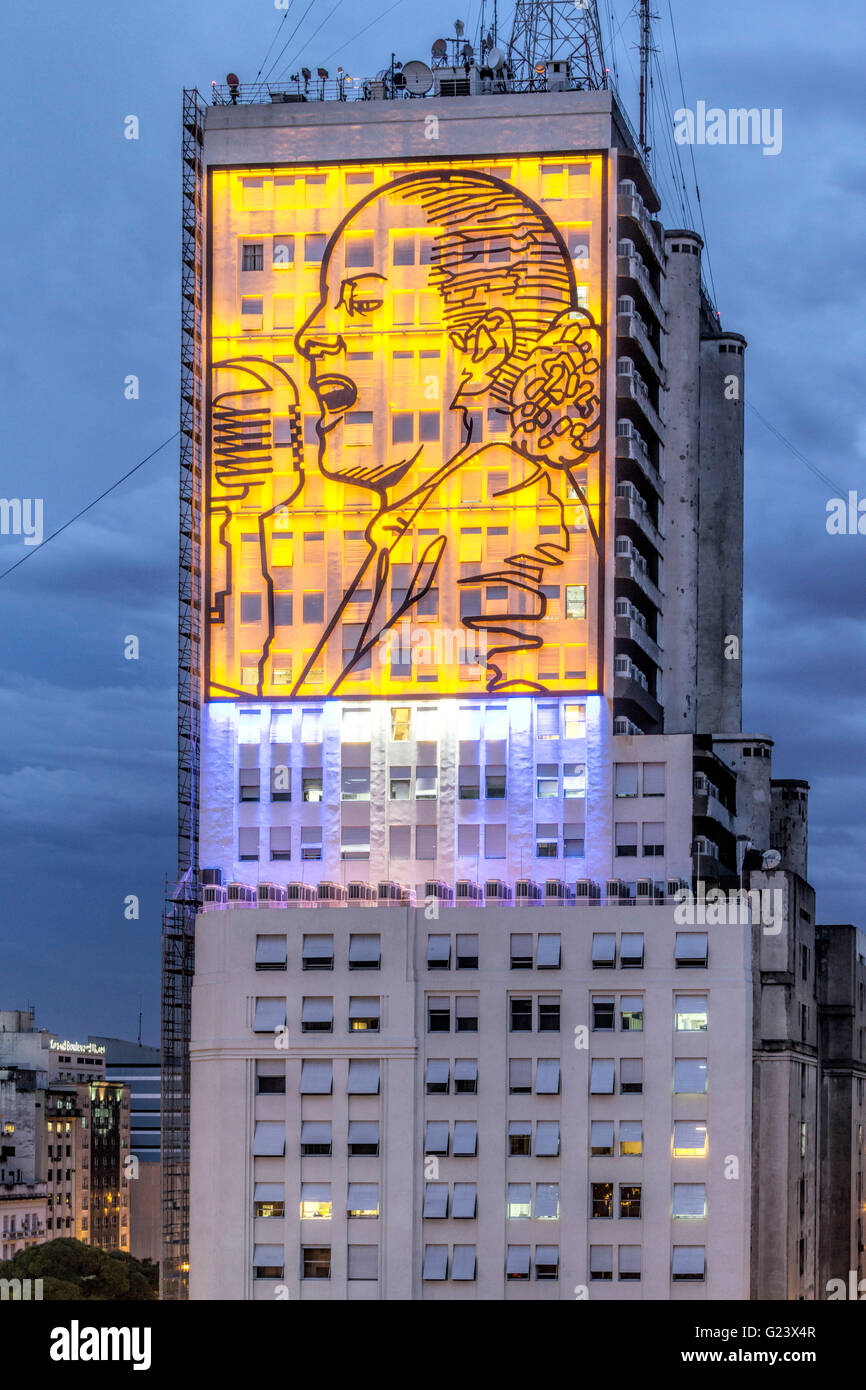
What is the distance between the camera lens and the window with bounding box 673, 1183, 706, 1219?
397 feet

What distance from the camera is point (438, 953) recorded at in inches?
4953

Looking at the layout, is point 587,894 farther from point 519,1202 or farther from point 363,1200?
point 363,1200

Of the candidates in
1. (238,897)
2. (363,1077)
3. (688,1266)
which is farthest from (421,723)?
(688,1266)

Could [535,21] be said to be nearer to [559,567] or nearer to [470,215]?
[470,215]

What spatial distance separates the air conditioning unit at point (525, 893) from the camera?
128 meters

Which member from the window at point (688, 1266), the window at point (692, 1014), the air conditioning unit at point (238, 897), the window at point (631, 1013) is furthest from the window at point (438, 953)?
the window at point (688, 1266)

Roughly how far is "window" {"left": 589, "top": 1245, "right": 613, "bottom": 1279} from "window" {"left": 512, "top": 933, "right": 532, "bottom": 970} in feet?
51.4

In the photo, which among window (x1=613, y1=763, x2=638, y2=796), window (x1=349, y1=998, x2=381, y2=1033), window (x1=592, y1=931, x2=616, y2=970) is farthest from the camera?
window (x1=613, y1=763, x2=638, y2=796)

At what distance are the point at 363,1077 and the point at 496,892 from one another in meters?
12.9

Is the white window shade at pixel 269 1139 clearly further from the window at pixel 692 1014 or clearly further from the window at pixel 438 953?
the window at pixel 692 1014

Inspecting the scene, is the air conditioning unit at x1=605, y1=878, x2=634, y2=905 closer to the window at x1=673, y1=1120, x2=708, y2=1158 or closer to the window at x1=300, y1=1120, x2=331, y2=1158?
the window at x1=673, y1=1120, x2=708, y2=1158

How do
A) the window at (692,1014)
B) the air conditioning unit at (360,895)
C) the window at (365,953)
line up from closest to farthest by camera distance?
the window at (692,1014)
the window at (365,953)
the air conditioning unit at (360,895)

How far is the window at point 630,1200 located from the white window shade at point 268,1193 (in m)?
18.5

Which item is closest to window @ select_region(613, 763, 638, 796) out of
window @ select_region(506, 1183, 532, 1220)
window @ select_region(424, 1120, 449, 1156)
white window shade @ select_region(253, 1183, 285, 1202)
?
window @ select_region(424, 1120, 449, 1156)
